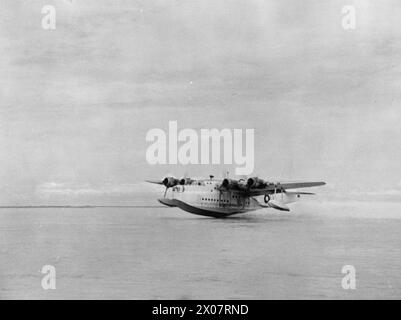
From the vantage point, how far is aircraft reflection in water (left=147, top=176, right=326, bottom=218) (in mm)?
20000

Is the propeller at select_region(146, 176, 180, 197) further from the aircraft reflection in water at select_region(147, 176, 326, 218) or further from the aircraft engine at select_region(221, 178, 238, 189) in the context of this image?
the aircraft engine at select_region(221, 178, 238, 189)

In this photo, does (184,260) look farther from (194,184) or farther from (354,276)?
(194,184)

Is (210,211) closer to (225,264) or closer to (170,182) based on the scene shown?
(170,182)

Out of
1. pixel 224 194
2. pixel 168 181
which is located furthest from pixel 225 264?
pixel 224 194

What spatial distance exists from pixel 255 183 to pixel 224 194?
210 inches

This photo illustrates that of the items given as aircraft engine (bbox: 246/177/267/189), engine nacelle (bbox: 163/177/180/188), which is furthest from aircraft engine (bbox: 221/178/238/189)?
engine nacelle (bbox: 163/177/180/188)

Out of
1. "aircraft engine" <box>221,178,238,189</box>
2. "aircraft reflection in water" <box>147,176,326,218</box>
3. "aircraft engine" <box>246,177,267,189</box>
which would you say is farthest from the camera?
"aircraft engine" <box>221,178,238,189</box>

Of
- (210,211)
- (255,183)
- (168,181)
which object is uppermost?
(255,183)

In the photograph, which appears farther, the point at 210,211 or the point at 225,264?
the point at 210,211

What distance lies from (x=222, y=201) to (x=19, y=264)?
44.1ft

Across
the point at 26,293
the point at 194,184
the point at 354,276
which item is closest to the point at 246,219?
the point at 194,184

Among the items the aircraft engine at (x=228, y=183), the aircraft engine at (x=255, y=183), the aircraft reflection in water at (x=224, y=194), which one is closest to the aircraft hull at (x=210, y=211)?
the aircraft reflection in water at (x=224, y=194)

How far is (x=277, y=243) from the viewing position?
18.4 m

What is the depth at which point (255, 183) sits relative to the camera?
→ 20.2 m
